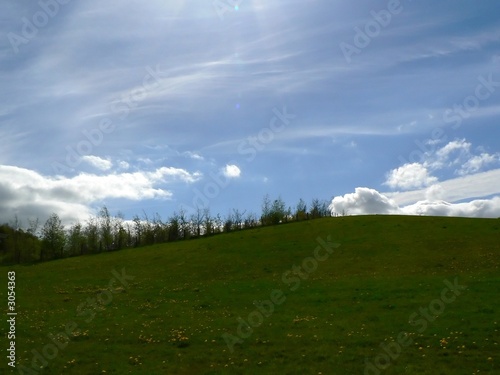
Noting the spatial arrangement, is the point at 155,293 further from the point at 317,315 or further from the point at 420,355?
the point at 420,355

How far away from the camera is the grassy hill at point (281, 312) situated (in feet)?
66.5

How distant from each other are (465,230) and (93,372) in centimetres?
6151

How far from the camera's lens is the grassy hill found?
798 inches

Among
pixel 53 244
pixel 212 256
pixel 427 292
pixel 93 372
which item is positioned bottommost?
pixel 93 372

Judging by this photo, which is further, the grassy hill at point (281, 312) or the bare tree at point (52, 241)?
the bare tree at point (52, 241)

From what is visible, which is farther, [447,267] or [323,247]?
[323,247]

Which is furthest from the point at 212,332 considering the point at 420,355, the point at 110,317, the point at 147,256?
the point at 147,256

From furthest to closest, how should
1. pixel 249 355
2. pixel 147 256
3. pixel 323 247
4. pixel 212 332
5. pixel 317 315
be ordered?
pixel 147 256 < pixel 323 247 < pixel 317 315 < pixel 212 332 < pixel 249 355

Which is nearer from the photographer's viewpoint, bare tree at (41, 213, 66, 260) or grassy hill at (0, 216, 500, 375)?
grassy hill at (0, 216, 500, 375)

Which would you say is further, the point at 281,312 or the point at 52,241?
the point at 52,241

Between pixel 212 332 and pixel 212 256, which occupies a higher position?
pixel 212 256

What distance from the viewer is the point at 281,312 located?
30078 mm

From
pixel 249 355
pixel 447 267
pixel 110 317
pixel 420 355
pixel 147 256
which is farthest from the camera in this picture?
pixel 147 256

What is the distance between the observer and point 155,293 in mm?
42250
